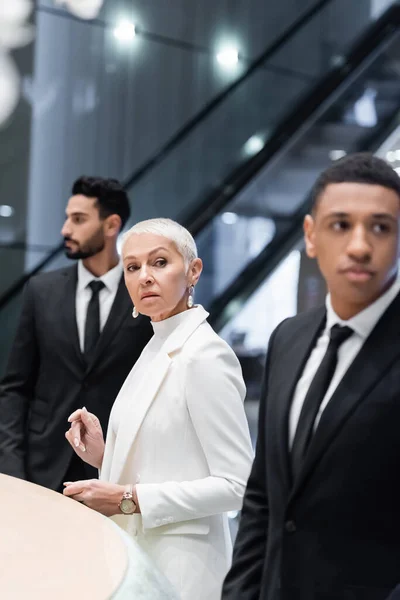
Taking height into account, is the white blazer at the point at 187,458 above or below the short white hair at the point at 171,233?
below

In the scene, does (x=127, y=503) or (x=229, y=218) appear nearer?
(x=127, y=503)

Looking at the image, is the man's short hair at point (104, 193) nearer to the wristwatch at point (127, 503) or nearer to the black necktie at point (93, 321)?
the black necktie at point (93, 321)

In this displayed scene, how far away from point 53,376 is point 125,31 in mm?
4865

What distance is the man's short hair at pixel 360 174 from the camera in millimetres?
1491

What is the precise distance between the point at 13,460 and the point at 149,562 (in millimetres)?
1735

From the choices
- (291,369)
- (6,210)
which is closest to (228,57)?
(6,210)

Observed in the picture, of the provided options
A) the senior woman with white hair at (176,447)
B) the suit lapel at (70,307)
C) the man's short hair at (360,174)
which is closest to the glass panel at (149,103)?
the suit lapel at (70,307)

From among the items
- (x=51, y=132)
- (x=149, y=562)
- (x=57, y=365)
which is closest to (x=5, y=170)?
(x=51, y=132)

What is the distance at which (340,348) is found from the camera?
1548 mm

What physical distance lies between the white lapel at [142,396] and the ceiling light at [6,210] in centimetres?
446

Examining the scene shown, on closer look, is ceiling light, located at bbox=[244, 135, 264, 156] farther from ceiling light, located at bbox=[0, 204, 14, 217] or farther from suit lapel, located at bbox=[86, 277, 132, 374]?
suit lapel, located at bbox=[86, 277, 132, 374]

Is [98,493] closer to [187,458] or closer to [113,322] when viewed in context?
[187,458]

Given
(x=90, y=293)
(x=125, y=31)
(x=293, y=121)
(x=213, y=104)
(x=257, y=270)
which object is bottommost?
(x=90, y=293)

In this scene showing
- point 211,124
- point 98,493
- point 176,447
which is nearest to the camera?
point 98,493
